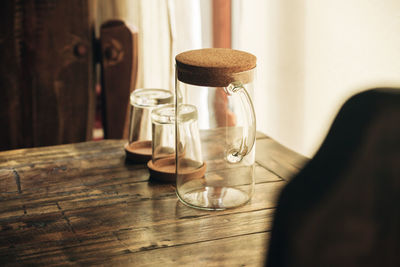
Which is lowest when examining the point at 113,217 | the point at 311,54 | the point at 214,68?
the point at 113,217

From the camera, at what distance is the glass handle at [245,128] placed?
38.7 inches

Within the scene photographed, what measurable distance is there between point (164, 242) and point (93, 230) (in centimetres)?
13

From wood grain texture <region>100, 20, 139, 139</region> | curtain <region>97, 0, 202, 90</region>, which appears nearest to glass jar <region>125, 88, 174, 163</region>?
wood grain texture <region>100, 20, 139, 139</region>

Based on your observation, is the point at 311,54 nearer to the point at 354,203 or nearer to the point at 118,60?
the point at 118,60

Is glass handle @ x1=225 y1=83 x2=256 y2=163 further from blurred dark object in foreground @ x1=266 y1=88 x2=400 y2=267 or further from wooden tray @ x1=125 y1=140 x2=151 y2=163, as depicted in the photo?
blurred dark object in foreground @ x1=266 y1=88 x2=400 y2=267

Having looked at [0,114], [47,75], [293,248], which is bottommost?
[0,114]

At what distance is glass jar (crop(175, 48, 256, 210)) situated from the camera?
3.24ft

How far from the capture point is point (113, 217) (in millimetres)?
992

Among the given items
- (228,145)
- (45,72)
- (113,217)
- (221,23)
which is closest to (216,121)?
(228,145)

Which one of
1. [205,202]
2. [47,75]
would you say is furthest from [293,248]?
[47,75]

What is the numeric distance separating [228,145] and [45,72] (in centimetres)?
89

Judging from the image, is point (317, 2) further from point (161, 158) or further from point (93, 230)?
point (93, 230)

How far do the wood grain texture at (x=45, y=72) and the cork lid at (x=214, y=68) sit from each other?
865mm

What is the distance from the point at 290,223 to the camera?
1.28 feet
